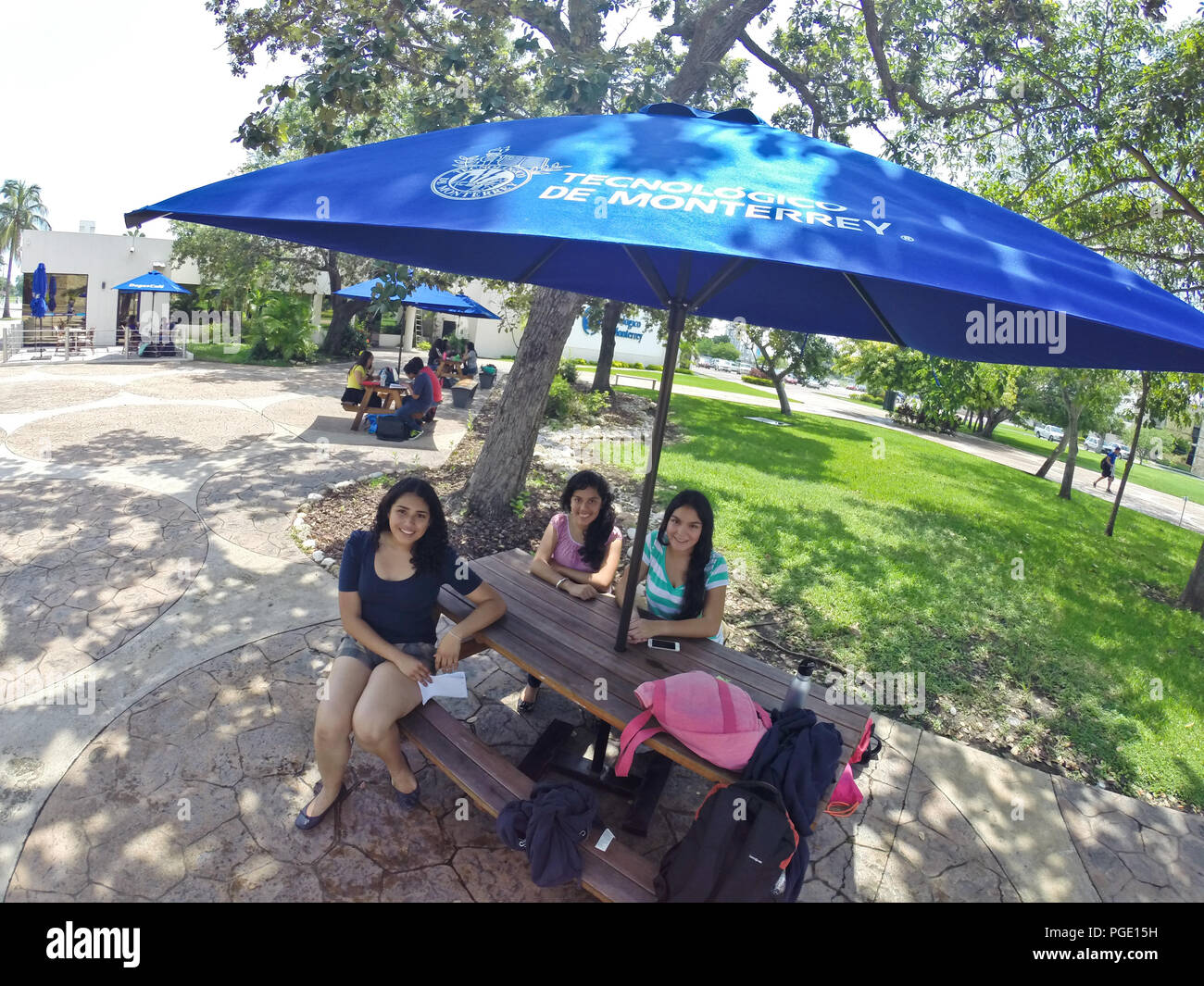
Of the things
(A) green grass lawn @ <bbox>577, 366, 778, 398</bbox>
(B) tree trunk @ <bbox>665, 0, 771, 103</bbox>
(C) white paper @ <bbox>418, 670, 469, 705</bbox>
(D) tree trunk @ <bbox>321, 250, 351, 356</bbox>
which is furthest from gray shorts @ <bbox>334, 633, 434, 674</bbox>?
(A) green grass lawn @ <bbox>577, 366, 778, 398</bbox>

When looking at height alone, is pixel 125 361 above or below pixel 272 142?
below

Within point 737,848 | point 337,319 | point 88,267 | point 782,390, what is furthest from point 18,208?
point 737,848

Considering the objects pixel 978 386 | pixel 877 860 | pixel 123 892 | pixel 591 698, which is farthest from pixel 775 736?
pixel 978 386

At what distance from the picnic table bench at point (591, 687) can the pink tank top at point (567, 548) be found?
0.25 meters

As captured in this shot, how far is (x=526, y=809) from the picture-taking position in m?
2.56

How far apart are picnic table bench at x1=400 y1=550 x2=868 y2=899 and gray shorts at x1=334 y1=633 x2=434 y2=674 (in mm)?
183

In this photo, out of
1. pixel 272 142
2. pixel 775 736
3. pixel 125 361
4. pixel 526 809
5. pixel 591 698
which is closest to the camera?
pixel 775 736

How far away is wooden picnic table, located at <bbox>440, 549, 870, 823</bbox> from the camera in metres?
2.73

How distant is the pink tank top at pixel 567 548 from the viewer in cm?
395

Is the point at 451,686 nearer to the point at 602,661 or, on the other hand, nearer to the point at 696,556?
the point at 602,661

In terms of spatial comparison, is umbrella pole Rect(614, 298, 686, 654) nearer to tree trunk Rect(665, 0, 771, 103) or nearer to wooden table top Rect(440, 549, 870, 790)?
wooden table top Rect(440, 549, 870, 790)

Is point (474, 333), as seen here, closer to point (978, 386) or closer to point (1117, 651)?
point (978, 386)

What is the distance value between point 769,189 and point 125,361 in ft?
70.9
